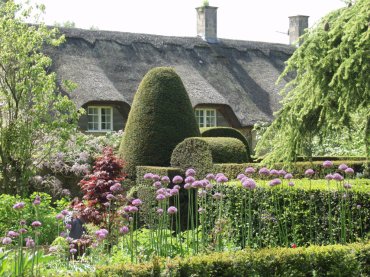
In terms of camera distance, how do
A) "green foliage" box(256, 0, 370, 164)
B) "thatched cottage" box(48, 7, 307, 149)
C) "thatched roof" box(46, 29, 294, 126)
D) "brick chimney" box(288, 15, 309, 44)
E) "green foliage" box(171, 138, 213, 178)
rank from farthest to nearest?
"brick chimney" box(288, 15, 309, 44) < "thatched roof" box(46, 29, 294, 126) < "thatched cottage" box(48, 7, 307, 149) < "green foliage" box(171, 138, 213, 178) < "green foliage" box(256, 0, 370, 164)

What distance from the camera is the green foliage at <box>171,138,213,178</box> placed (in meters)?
13.6

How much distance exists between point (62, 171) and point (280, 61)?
17729 millimetres

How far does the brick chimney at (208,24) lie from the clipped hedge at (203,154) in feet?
56.1

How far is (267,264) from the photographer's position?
638 centimetres

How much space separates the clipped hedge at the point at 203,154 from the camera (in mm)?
13586

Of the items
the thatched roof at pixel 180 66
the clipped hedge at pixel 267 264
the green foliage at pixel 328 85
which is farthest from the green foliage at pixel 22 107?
the clipped hedge at pixel 267 264

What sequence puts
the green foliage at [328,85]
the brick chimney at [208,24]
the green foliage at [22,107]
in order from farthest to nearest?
the brick chimney at [208,24] → the green foliage at [22,107] → the green foliage at [328,85]

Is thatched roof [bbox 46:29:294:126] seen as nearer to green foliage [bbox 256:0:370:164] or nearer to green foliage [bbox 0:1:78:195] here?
green foliage [bbox 0:1:78:195]

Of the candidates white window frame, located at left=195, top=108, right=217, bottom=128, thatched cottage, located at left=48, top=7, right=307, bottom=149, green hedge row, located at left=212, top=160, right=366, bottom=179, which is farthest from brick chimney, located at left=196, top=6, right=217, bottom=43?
green hedge row, located at left=212, top=160, right=366, bottom=179

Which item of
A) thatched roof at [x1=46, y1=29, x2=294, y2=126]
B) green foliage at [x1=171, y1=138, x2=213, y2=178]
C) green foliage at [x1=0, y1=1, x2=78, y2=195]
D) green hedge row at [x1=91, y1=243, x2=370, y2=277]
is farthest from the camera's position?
thatched roof at [x1=46, y1=29, x2=294, y2=126]

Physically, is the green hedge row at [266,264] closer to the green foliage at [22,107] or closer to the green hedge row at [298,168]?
the green hedge row at [298,168]

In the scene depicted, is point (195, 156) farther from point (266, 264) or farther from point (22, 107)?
point (266, 264)

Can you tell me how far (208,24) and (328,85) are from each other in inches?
827

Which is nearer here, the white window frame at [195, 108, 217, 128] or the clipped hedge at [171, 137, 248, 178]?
the clipped hedge at [171, 137, 248, 178]
